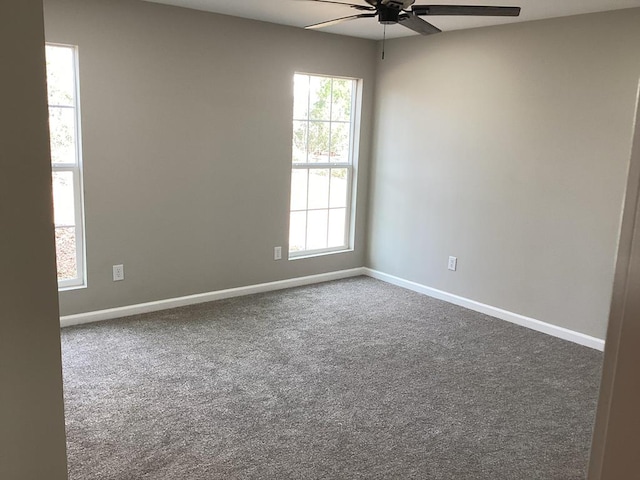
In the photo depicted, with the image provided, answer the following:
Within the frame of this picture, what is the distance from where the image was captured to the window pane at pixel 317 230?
5.52 meters

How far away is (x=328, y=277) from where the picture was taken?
562 cm

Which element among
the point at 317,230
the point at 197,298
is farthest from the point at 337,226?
the point at 197,298

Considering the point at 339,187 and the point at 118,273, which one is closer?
the point at 118,273

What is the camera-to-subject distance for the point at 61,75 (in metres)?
3.91

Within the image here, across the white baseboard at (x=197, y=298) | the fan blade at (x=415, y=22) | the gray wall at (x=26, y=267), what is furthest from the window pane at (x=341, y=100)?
the gray wall at (x=26, y=267)

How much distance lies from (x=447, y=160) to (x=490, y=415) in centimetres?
250

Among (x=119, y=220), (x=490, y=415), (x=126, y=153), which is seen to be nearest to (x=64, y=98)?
(x=126, y=153)

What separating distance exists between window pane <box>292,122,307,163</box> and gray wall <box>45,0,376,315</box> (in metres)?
0.14

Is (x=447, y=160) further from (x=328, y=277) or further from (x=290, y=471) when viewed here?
(x=290, y=471)

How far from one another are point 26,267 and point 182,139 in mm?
3209

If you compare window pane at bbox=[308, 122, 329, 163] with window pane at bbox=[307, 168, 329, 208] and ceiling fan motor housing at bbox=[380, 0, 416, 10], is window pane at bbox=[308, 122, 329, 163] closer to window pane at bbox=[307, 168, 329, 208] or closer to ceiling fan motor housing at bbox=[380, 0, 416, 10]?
window pane at bbox=[307, 168, 329, 208]

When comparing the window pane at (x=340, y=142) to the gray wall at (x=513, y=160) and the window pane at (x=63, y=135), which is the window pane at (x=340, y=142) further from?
the window pane at (x=63, y=135)

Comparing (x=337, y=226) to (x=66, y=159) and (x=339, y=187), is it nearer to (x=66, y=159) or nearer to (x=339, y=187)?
(x=339, y=187)

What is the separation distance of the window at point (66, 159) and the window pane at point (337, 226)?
2.41 m
